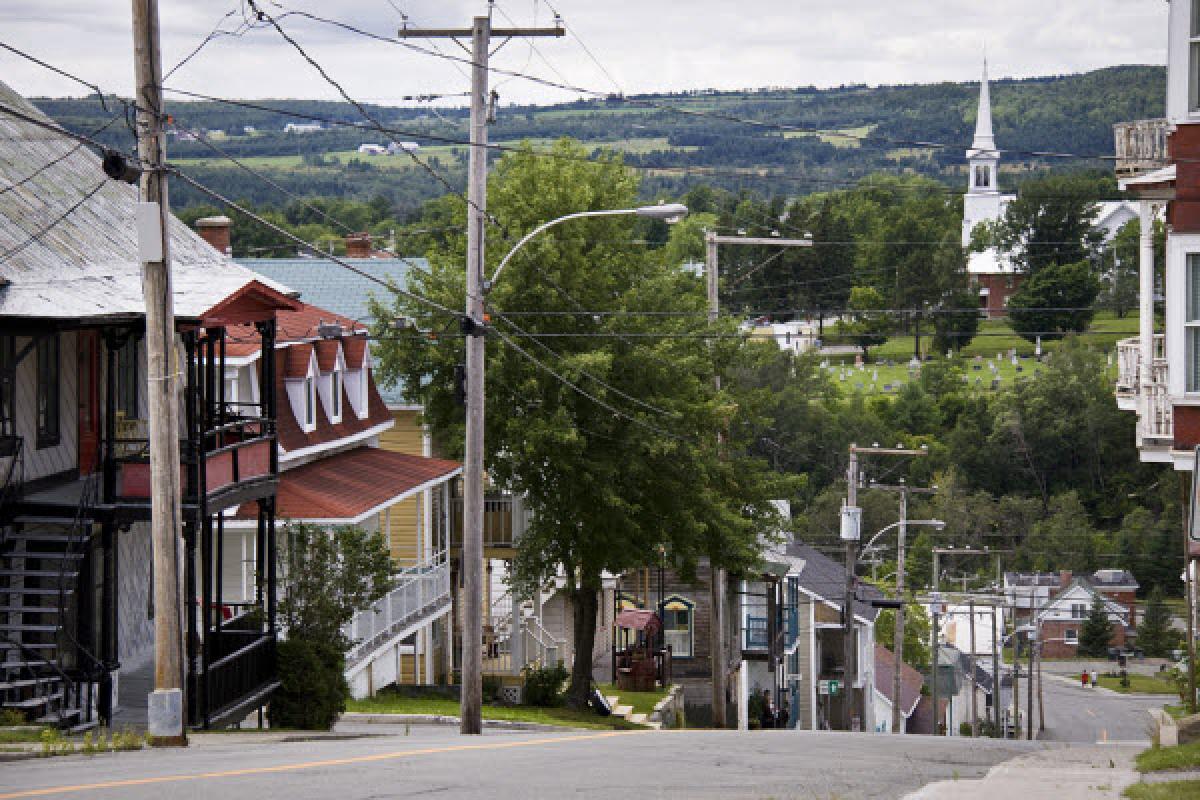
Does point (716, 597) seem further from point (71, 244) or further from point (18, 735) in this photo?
point (18, 735)

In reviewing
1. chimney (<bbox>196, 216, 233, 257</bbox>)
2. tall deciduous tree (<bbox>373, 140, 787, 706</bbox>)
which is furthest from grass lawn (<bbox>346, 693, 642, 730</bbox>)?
chimney (<bbox>196, 216, 233, 257</bbox>)

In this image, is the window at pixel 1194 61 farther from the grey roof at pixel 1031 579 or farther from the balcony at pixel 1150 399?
the grey roof at pixel 1031 579

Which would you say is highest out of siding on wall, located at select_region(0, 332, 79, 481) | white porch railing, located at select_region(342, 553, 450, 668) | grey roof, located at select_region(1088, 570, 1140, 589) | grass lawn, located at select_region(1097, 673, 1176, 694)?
siding on wall, located at select_region(0, 332, 79, 481)

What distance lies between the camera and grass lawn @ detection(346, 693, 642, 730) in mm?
31000

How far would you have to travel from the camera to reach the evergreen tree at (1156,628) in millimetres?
101562

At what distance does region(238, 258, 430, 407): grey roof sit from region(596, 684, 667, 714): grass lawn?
943cm

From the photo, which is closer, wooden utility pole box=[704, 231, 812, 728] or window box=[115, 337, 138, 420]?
window box=[115, 337, 138, 420]

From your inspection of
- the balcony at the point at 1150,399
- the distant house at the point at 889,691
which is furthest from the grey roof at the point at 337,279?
the distant house at the point at 889,691

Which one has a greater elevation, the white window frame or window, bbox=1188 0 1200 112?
window, bbox=1188 0 1200 112

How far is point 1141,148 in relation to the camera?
73.5ft

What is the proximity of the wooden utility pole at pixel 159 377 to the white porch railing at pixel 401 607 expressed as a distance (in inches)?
419

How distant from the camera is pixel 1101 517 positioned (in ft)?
374

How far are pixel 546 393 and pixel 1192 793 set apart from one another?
73.8 feet

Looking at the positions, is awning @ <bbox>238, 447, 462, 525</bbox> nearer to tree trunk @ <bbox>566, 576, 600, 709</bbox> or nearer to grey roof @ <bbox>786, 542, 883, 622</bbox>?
tree trunk @ <bbox>566, 576, 600, 709</bbox>
